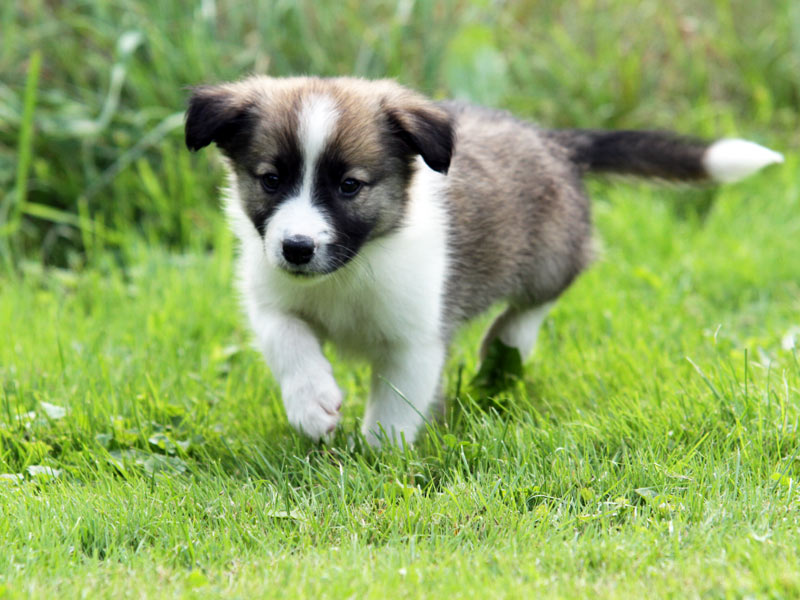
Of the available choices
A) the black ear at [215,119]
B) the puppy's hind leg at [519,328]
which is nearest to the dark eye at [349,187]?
the black ear at [215,119]

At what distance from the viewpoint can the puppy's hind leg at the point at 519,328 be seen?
14.7ft

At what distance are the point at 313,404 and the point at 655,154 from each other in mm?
2120

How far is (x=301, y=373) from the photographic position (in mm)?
3502

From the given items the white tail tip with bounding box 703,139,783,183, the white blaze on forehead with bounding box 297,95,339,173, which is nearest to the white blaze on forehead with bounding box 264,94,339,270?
the white blaze on forehead with bounding box 297,95,339,173

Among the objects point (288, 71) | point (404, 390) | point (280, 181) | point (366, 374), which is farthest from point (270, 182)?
point (288, 71)

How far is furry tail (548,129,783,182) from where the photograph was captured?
15.3ft

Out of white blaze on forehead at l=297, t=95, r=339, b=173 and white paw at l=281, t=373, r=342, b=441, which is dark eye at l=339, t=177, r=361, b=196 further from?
white paw at l=281, t=373, r=342, b=441

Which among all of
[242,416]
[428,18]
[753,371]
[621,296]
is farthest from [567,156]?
[428,18]

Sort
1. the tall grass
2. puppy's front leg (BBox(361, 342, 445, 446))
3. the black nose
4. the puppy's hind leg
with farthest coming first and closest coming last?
the tall grass → the puppy's hind leg → puppy's front leg (BBox(361, 342, 445, 446)) → the black nose

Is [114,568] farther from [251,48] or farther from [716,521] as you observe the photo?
[251,48]

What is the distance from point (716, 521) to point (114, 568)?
161cm

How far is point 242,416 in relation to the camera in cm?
398

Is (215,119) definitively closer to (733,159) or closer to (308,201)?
(308,201)

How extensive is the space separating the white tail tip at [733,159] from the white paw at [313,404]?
2.13 m
